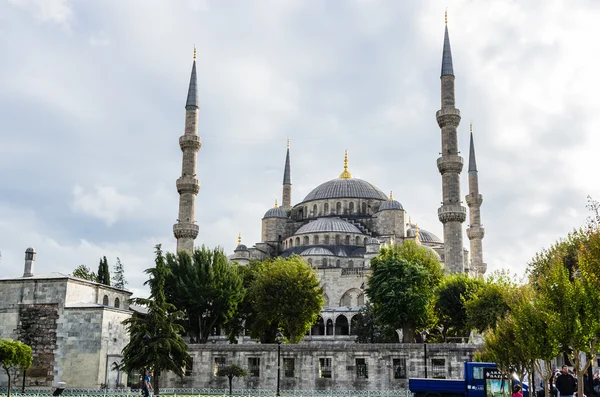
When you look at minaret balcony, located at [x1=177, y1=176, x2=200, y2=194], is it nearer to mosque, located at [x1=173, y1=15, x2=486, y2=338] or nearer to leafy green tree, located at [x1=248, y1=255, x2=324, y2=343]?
mosque, located at [x1=173, y1=15, x2=486, y2=338]

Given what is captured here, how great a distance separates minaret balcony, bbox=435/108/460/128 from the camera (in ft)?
141

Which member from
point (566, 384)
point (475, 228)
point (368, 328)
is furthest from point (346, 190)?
point (566, 384)

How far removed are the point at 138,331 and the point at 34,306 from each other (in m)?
8.03

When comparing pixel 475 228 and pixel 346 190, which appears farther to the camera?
pixel 346 190

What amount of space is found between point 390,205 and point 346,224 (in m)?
4.48

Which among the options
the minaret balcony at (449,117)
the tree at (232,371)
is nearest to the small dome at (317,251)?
the minaret balcony at (449,117)

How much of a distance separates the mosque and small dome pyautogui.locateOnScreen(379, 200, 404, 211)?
0.09m

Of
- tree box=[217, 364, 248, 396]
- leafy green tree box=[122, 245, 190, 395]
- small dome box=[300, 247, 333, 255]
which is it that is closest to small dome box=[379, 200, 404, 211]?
small dome box=[300, 247, 333, 255]

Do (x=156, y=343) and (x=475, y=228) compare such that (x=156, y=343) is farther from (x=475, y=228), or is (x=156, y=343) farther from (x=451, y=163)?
(x=475, y=228)

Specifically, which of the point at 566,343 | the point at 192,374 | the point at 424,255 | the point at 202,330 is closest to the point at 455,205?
the point at 424,255

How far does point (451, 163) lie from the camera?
4234 centimetres

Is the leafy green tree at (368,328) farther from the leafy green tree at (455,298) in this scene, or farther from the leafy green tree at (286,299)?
the leafy green tree at (286,299)

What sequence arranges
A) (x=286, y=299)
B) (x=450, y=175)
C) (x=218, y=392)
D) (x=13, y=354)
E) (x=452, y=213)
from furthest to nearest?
(x=450, y=175) → (x=452, y=213) → (x=286, y=299) → (x=218, y=392) → (x=13, y=354)

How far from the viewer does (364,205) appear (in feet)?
208
